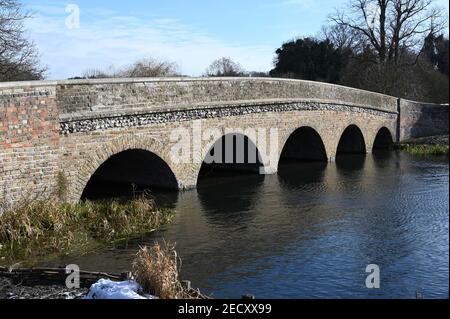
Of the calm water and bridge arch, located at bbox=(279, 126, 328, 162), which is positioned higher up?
bridge arch, located at bbox=(279, 126, 328, 162)

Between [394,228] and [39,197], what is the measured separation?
8.50 metres

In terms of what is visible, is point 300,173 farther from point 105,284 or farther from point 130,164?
point 105,284

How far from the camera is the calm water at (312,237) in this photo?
29.7 feet

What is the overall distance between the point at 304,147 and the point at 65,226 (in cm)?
1552

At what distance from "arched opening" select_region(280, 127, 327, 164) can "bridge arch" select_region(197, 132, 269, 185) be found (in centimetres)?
387

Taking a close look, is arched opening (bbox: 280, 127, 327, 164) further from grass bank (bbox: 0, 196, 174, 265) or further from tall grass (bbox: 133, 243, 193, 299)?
tall grass (bbox: 133, 243, 193, 299)

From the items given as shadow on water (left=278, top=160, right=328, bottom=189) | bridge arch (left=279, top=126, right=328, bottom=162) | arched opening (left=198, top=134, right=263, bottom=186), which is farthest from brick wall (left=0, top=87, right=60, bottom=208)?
bridge arch (left=279, top=126, right=328, bottom=162)

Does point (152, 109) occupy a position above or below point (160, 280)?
above

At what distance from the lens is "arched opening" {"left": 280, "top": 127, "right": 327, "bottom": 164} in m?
24.5

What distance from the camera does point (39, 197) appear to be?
12.8m

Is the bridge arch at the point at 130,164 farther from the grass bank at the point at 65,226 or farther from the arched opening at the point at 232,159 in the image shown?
the arched opening at the point at 232,159

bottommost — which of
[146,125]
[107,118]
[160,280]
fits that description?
[160,280]

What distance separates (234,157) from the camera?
21.7m

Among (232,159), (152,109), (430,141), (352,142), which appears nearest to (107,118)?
(152,109)
